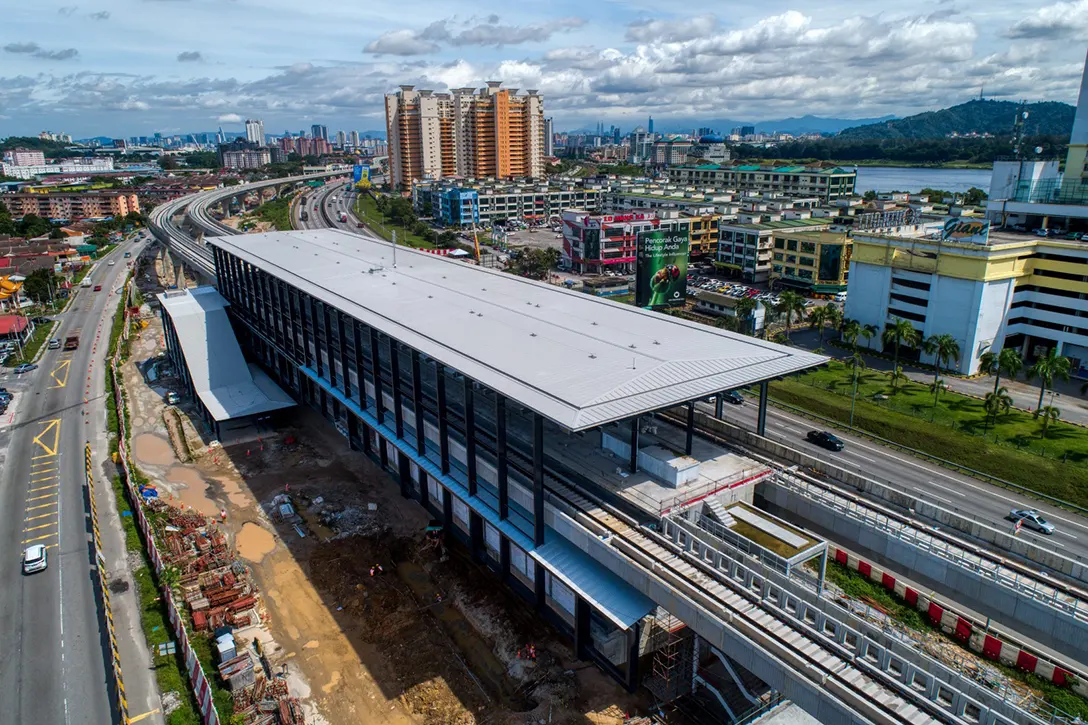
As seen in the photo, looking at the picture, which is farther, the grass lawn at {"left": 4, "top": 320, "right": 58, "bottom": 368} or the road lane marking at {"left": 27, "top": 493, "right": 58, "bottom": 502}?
the grass lawn at {"left": 4, "top": 320, "right": 58, "bottom": 368}

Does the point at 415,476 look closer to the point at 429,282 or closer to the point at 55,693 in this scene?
the point at 429,282

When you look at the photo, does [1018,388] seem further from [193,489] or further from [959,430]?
[193,489]

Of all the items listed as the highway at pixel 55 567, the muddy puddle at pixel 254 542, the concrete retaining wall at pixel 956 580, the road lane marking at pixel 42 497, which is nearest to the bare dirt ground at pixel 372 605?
the muddy puddle at pixel 254 542

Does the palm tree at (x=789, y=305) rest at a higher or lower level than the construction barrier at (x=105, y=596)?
higher

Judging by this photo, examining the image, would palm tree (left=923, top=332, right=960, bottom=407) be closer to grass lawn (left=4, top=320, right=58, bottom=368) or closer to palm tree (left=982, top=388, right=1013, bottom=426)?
palm tree (left=982, top=388, right=1013, bottom=426)

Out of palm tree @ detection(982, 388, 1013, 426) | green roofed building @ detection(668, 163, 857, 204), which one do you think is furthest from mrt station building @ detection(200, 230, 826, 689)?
green roofed building @ detection(668, 163, 857, 204)

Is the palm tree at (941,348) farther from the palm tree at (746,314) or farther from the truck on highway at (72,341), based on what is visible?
the truck on highway at (72,341)

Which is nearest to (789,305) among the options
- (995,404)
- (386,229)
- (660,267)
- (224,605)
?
(660,267)
